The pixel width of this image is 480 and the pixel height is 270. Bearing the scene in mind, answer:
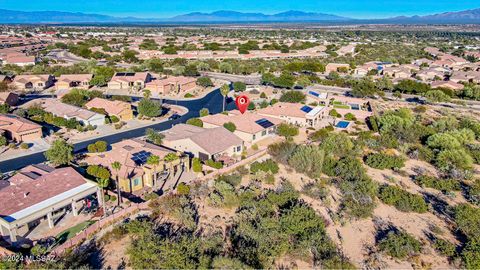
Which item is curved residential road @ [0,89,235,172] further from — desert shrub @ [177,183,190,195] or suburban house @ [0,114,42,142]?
desert shrub @ [177,183,190,195]

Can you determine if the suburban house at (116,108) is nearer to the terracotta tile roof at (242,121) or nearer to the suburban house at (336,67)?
the terracotta tile roof at (242,121)

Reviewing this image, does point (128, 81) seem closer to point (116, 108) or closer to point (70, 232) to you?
point (116, 108)

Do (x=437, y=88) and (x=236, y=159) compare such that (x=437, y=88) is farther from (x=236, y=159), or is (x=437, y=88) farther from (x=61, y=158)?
(x=61, y=158)

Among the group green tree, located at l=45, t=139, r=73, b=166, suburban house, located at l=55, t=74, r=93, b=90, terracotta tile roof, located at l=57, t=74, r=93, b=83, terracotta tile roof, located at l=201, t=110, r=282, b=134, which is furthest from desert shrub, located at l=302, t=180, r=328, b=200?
terracotta tile roof, located at l=57, t=74, r=93, b=83

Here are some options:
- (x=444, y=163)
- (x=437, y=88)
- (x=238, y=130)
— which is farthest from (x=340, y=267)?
(x=437, y=88)

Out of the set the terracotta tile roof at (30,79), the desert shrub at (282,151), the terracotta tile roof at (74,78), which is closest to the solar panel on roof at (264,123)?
the desert shrub at (282,151)

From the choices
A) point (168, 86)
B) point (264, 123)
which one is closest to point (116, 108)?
point (168, 86)
